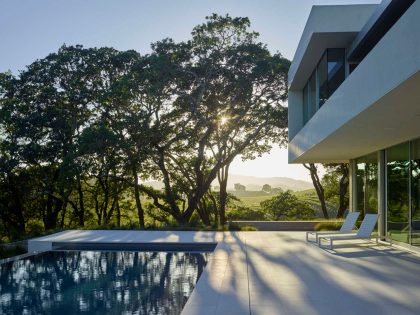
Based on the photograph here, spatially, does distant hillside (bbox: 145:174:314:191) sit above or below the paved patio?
above

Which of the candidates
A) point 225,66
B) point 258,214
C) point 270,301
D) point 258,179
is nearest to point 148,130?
point 225,66

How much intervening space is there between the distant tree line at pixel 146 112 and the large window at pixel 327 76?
23.7 ft

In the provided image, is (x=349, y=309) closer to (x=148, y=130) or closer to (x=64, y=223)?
(x=148, y=130)

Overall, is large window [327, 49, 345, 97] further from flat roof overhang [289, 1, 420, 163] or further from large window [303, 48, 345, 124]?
flat roof overhang [289, 1, 420, 163]

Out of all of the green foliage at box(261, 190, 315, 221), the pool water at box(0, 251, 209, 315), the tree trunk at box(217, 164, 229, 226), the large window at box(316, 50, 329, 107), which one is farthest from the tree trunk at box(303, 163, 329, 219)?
the pool water at box(0, 251, 209, 315)

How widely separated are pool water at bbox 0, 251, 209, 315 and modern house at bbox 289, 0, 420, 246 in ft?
13.5

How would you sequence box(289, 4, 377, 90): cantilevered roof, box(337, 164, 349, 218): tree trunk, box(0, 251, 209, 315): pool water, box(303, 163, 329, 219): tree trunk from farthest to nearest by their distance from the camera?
box(303, 163, 329, 219): tree trunk → box(337, 164, 349, 218): tree trunk → box(289, 4, 377, 90): cantilevered roof → box(0, 251, 209, 315): pool water

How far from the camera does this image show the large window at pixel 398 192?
11500 mm

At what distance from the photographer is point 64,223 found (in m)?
29.7

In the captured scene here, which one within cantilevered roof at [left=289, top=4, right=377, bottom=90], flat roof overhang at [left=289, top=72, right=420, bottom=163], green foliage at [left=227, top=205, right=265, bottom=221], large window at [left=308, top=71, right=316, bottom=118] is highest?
cantilevered roof at [left=289, top=4, right=377, bottom=90]

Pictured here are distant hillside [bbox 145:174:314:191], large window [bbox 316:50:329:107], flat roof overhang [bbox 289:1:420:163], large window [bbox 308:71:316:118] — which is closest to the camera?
flat roof overhang [bbox 289:1:420:163]

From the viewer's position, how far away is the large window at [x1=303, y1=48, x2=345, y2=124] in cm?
1212

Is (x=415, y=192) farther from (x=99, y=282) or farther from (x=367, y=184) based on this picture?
(x=99, y=282)

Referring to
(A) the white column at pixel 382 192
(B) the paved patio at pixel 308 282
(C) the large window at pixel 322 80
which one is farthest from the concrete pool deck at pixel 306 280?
(C) the large window at pixel 322 80
